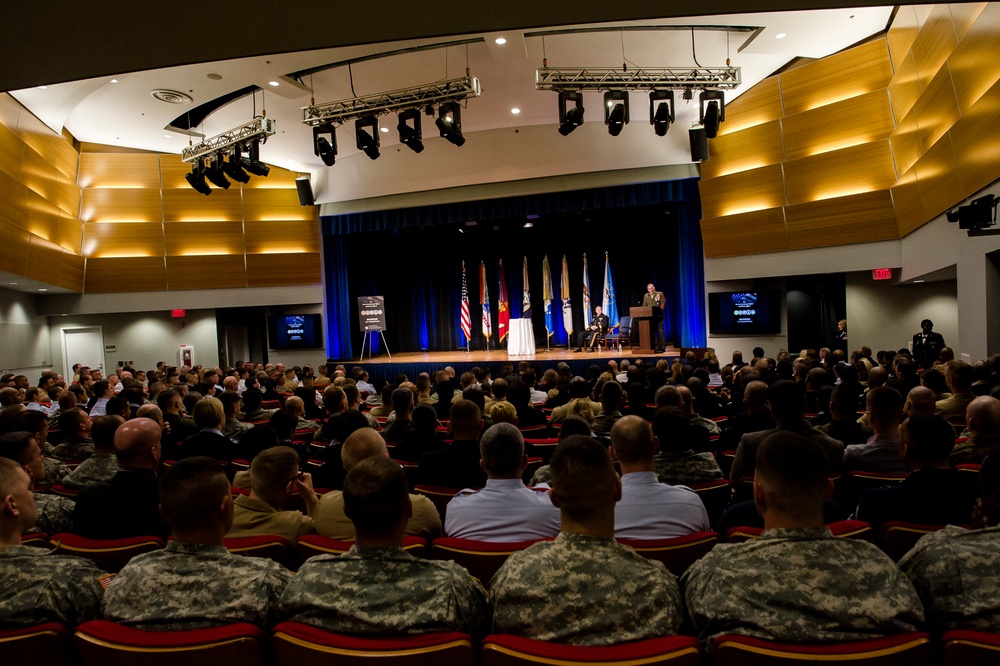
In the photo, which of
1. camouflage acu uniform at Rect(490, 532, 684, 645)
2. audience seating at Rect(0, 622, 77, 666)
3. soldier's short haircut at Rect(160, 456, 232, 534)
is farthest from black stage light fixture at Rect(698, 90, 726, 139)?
audience seating at Rect(0, 622, 77, 666)

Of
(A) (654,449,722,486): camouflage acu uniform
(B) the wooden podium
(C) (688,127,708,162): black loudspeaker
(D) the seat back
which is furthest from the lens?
(B) the wooden podium

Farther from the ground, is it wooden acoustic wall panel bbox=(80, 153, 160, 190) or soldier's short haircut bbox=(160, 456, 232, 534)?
wooden acoustic wall panel bbox=(80, 153, 160, 190)

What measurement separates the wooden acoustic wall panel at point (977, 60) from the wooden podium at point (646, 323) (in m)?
6.83

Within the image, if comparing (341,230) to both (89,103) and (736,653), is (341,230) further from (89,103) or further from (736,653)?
(736,653)

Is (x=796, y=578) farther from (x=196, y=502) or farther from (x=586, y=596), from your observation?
(x=196, y=502)

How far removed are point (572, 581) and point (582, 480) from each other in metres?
0.26

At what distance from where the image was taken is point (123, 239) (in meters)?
14.6

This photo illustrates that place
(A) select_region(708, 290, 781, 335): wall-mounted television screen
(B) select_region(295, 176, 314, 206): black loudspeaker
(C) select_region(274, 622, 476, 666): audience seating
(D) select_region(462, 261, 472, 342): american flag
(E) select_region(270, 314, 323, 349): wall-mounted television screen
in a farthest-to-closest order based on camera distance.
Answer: (D) select_region(462, 261, 472, 342): american flag → (E) select_region(270, 314, 323, 349): wall-mounted television screen → (B) select_region(295, 176, 314, 206): black loudspeaker → (A) select_region(708, 290, 781, 335): wall-mounted television screen → (C) select_region(274, 622, 476, 666): audience seating

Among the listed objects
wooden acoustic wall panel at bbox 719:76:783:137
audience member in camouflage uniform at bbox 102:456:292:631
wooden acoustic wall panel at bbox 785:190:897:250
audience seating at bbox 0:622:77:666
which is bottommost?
audience seating at bbox 0:622:77:666

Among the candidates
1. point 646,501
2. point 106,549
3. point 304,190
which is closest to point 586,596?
point 646,501

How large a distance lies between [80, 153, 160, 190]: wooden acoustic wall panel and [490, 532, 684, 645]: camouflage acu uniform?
16000 millimetres

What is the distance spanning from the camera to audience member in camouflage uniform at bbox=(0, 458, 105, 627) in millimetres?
1749

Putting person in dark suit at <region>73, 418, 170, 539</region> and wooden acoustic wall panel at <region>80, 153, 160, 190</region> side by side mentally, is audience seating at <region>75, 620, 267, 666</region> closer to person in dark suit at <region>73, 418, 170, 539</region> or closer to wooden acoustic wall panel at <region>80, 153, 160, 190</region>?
person in dark suit at <region>73, 418, 170, 539</region>

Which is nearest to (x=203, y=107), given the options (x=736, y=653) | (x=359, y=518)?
(x=359, y=518)
